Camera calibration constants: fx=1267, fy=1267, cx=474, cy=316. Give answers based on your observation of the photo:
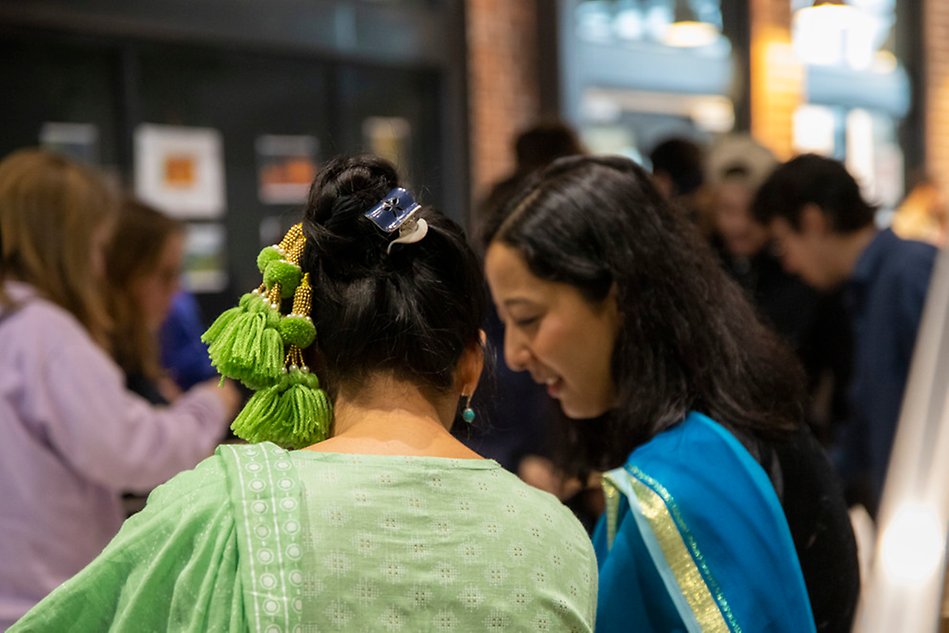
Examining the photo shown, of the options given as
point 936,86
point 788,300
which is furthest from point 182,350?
point 936,86

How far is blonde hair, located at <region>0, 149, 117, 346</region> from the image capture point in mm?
2859

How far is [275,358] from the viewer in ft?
4.68

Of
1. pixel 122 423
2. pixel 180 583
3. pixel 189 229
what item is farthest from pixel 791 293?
pixel 180 583

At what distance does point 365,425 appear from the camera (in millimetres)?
1415

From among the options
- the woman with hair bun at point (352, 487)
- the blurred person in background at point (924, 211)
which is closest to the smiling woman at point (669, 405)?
the woman with hair bun at point (352, 487)

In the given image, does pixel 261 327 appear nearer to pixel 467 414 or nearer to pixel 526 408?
pixel 467 414

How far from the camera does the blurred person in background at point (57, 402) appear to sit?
8.87 feet

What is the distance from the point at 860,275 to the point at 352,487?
3130 millimetres

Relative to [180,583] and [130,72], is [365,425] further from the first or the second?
[130,72]

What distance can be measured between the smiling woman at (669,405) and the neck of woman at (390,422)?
0.44m

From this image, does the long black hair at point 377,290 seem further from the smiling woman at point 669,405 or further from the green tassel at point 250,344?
the smiling woman at point 669,405

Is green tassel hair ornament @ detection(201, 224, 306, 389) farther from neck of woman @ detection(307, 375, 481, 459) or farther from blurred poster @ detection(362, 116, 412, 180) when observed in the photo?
blurred poster @ detection(362, 116, 412, 180)

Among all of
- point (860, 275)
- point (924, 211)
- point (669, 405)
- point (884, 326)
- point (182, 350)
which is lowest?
point (924, 211)

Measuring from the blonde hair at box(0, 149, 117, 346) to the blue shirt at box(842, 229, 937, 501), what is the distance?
2388mm
